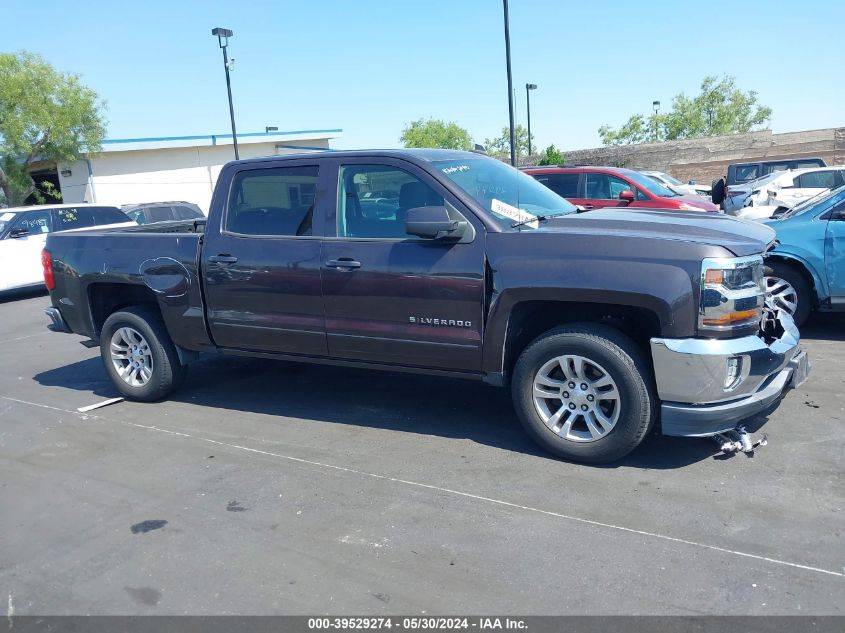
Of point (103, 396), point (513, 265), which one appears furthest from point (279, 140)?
point (513, 265)

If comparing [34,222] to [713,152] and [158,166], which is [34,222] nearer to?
[158,166]

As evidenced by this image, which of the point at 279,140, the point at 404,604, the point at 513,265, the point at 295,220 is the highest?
the point at 279,140

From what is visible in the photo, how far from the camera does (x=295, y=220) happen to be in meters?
5.51

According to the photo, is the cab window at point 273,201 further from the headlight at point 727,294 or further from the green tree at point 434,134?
the green tree at point 434,134

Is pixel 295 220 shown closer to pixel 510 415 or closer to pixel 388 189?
pixel 388 189

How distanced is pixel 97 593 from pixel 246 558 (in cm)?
69

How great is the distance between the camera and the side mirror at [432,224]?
465 centimetres

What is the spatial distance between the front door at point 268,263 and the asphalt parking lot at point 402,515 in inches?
28.9

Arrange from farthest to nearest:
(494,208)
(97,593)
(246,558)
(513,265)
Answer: (494,208) < (513,265) < (246,558) < (97,593)

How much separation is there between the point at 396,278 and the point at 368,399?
157cm

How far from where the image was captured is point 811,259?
7.13m

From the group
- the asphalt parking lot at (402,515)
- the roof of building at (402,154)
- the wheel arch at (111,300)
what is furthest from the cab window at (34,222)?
the roof of building at (402,154)

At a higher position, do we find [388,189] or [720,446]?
[388,189]

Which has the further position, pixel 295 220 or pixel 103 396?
pixel 103 396
